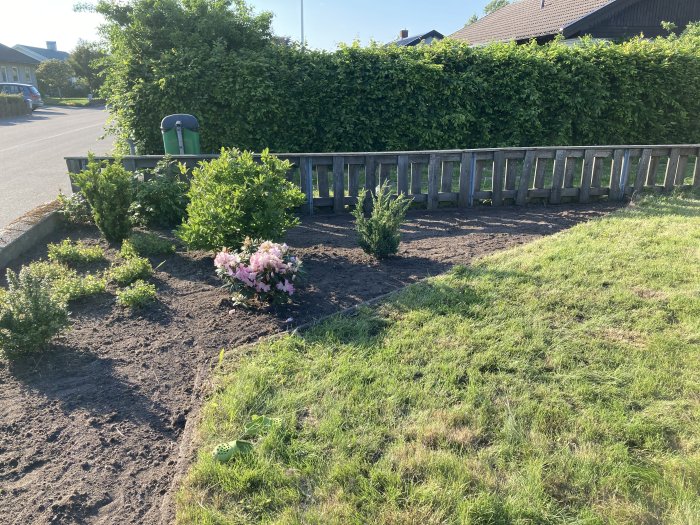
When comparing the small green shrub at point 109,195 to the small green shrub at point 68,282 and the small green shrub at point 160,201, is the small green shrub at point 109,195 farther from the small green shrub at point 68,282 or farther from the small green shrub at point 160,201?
the small green shrub at point 68,282

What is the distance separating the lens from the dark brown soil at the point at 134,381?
2309mm

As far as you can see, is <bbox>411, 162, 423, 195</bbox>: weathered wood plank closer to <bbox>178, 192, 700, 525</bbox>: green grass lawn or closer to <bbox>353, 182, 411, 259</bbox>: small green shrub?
<bbox>353, 182, 411, 259</bbox>: small green shrub

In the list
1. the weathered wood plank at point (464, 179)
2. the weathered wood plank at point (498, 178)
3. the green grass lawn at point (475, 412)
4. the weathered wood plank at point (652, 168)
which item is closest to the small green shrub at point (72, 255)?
the green grass lawn at point (475, 412)

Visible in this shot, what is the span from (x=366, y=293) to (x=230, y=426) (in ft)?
6.15

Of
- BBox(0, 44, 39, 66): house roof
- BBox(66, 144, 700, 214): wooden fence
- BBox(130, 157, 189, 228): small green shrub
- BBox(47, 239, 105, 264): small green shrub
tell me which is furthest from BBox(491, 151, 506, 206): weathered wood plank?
BBox(0, 44, 39, 66): house roof

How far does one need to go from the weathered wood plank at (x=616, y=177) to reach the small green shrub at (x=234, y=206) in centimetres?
506

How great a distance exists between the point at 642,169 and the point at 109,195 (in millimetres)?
7029

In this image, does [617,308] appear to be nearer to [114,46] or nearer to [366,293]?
[366,293]

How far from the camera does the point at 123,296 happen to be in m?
4.02

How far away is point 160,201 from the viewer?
5980mm

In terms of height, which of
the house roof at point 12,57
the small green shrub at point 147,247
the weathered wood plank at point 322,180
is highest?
the house roof at point 12,57

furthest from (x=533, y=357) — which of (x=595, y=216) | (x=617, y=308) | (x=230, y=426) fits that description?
(x=595, y=216)

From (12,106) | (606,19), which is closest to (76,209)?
(606,19)

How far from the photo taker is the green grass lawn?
2191 millimetres
